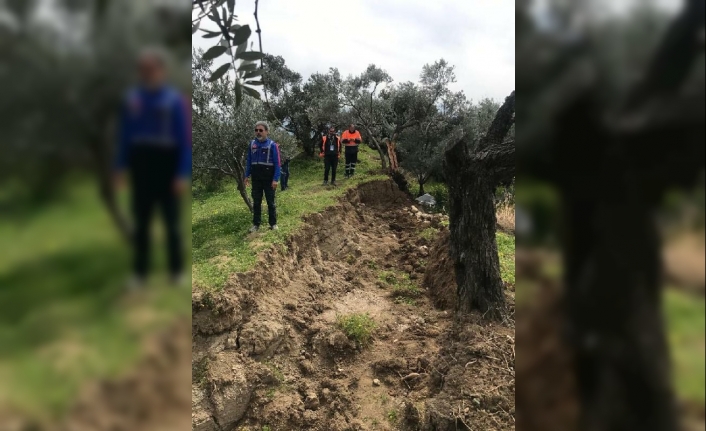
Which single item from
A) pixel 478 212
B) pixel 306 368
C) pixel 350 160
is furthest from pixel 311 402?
pixel 350 160

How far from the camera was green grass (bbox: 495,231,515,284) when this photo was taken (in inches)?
278

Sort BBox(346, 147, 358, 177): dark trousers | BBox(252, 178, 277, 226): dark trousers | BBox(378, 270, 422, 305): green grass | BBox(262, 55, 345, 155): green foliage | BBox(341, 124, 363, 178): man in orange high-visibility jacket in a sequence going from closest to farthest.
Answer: BBox(378, 270, 422, 305): green grass < BBox(252, 178, 277, 226): dark trousers < BBox(341, 124, 363, 178): man in orange high-visibility jacket < BBox(346, 147, 358, 177): dark trousers < BBox(262, 55, 345, 155): green foliage

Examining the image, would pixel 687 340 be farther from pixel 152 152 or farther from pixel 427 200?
pixel 427 200

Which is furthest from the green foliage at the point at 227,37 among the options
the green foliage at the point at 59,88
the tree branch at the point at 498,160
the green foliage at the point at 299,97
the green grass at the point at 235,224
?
the green foliage at the point at 299,97

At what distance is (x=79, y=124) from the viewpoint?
68 cm

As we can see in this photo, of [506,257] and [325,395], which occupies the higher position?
[506,257]

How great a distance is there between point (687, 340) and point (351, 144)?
14557 millimetres

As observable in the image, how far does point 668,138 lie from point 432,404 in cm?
445

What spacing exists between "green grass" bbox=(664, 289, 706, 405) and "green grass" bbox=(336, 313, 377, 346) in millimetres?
5613

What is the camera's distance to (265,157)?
7.71 meters

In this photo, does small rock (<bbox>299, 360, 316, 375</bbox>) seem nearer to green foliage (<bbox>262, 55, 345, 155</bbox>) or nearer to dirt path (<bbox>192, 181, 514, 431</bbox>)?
dirt path (<bbox>192, 181, 514, 431</bbox>)

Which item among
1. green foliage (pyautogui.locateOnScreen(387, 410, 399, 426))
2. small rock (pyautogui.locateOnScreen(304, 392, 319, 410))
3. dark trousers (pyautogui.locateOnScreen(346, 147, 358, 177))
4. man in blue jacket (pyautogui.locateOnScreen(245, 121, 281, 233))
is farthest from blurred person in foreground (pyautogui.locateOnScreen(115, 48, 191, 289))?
dark trousers (pyautogui.locateOnScreen(346, 147, 358, 177))

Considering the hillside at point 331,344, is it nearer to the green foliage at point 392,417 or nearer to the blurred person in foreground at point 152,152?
the green foliage at point 392,417

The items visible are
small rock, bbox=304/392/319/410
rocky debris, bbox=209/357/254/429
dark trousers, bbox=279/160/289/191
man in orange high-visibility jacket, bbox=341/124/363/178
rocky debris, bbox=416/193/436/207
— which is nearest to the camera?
rocky debris, bbox=209/357/254/429
